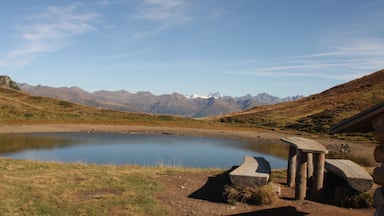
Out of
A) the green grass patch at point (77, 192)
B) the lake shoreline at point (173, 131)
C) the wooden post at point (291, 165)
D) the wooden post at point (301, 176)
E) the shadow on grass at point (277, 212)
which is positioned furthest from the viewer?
the lake shoreline at point (173, 131)

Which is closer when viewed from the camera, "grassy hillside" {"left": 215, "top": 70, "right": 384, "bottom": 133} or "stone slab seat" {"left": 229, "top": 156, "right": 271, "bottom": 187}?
"stone slab seat" {"left": 229, "top": 156, "right": 271, "bottom": 187}

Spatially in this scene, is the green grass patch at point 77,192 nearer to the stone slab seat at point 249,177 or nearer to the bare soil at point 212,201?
the bare soil at point 212,201

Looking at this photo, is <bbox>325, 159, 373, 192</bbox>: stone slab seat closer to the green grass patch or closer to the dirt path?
the dirt path

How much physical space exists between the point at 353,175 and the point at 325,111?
291 ft

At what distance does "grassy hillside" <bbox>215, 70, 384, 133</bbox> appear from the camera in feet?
286

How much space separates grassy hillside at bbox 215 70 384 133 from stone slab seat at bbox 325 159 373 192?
2335 inches

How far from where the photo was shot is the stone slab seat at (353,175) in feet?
49.9

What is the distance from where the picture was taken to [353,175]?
51.6 ft

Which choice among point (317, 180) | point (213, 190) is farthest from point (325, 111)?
point (317, 180)

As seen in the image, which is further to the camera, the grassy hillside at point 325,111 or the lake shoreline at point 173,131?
the grassy hillside at point 325,111

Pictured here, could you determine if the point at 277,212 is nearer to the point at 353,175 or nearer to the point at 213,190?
the point at 353,175

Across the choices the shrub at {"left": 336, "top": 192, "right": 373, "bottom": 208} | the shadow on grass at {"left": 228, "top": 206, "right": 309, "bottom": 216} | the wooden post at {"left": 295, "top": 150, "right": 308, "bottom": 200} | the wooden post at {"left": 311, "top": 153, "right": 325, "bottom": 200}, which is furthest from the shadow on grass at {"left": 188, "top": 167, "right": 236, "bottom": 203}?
the shrub at {"left": 336, "top": 192, "right": 373, "bottom": 208}

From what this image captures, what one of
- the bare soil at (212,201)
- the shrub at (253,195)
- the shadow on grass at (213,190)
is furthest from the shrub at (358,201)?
the shadow on grass at (213,190)

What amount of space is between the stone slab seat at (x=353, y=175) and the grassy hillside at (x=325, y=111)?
59321 millimetres
